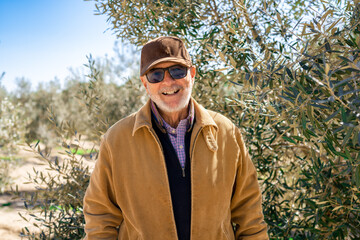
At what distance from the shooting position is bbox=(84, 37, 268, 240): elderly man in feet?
6.21

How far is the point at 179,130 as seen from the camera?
2.03m

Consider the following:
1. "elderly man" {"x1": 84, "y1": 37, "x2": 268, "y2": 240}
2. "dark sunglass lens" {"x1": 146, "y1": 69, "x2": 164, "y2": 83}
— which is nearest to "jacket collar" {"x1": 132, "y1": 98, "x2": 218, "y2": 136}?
"elderly man" {"x1": 84, "y1": 37, "x2": 268, "y2": 240}

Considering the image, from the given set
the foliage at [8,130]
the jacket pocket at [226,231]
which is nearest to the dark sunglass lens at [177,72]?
the jacket pocket at [226,231]

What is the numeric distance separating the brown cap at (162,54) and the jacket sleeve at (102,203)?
0.57 meters

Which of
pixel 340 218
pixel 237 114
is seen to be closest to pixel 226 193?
pixel 340 218

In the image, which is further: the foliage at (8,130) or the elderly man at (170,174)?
the foliage at (8,130)

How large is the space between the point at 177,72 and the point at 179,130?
37cm

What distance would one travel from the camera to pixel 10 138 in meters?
9.27

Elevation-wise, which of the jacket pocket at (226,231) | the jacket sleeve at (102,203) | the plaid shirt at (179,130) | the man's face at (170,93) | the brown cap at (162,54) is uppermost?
the brown cap at (162,54)

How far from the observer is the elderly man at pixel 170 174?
1893mm

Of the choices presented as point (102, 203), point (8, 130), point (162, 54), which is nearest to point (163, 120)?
point (162, 54)

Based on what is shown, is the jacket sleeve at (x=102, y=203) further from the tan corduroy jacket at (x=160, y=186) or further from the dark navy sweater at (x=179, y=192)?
the dark navy sweater at (x=179, y=192)

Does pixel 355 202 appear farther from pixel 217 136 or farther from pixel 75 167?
pixel 75 167

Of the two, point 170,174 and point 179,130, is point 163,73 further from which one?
point 170,174
